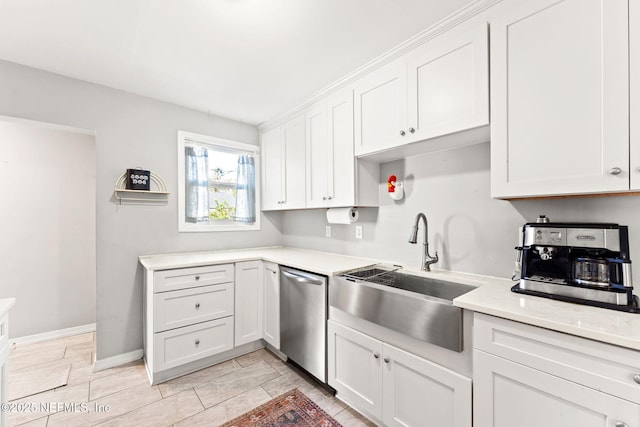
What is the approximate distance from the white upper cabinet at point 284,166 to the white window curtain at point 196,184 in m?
0.68

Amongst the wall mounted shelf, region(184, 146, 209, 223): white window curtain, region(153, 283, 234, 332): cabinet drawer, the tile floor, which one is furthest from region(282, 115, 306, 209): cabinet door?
the tile floor

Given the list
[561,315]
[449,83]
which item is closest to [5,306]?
[561,315]

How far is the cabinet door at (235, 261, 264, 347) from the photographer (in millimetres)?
2531

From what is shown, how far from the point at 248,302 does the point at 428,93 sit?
89.9 inches

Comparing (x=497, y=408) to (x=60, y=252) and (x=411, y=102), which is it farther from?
(x=60, y=252)

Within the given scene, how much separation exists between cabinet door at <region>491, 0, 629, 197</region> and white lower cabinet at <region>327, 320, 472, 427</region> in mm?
998

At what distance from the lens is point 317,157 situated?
8.36 feet

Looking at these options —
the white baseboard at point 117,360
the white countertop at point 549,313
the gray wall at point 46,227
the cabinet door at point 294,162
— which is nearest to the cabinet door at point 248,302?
the cabinet door at point 294,162

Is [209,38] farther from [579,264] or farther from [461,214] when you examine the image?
[579,264]

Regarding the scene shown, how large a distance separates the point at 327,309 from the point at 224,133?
7.71ft

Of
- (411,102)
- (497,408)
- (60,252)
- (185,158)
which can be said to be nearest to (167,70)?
(185,158)

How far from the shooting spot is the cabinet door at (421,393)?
50.3 inches

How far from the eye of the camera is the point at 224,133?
10.4 feet

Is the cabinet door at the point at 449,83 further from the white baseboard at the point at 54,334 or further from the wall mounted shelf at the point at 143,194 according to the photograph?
the white baseboard at the point at 54,334
